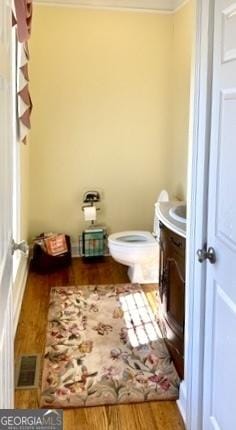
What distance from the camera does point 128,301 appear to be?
3.69 meters

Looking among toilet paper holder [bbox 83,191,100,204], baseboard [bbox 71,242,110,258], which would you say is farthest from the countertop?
baseboard [bbox 71,242,110,258]

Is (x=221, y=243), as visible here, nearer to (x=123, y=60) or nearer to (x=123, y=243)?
(x=123, y=243)

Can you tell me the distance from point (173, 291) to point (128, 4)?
2.99m

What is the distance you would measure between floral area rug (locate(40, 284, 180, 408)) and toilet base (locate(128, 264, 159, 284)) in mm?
235

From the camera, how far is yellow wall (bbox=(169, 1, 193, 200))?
4043mm

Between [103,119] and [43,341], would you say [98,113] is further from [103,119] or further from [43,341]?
[43,341]

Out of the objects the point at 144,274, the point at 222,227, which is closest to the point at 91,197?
the point at 144,274

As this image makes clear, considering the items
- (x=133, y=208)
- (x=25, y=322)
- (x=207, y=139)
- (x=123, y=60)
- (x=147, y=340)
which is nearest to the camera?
(x=207, y=139)

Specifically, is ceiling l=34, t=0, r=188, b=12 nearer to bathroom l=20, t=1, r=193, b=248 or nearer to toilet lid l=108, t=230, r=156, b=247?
bathroom l=20, t=1, r=193, b=248

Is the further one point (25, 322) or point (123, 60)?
point (123, 60)

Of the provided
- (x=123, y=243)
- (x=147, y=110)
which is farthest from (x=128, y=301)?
(x=147, y=110)

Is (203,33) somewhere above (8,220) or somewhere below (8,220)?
above

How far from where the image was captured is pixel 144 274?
4.07 meters

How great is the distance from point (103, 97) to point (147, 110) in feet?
1.51
